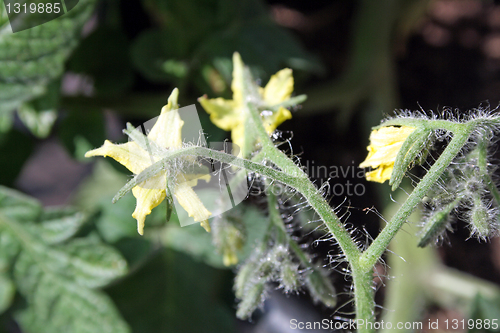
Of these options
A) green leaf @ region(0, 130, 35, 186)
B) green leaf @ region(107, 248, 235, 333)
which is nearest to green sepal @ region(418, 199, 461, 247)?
green leaf @ region(107, 248, 235, 333)

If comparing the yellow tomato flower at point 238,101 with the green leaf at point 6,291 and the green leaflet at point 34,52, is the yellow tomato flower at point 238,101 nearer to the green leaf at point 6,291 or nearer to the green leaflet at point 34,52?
the green leaflet at point 34,52

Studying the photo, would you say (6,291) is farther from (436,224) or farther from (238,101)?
(436,224)

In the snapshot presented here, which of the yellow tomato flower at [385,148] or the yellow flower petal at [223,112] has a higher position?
the yellow tomato flower at [385,148]

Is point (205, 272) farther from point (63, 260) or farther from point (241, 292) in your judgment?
point (241, 292)

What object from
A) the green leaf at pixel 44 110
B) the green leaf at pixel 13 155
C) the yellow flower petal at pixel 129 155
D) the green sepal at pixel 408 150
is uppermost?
the green sepal at pixel 408 150

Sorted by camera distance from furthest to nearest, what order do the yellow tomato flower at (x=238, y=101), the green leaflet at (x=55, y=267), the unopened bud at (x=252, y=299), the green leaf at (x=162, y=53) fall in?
1. the green leaf at (x=162, y=53)
2. the green leaflet at (x=55, y=267)
3. the yellow tomato flower at (x=238, y=101)
4. the unopened bud at (x=252, y=299)

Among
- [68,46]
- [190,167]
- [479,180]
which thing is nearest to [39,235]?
[68,46]

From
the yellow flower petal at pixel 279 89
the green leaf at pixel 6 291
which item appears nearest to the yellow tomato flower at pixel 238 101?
the yellow flower petal at pixel 279 89
